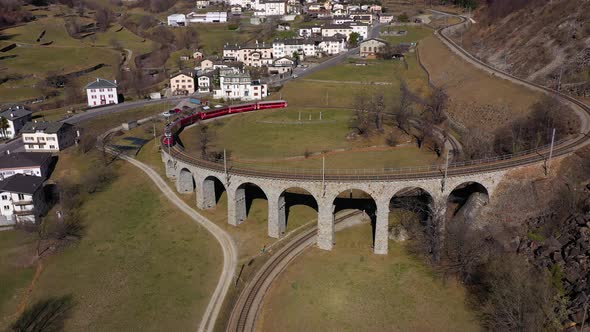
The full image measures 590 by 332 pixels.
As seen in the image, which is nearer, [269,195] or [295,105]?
[269,195]

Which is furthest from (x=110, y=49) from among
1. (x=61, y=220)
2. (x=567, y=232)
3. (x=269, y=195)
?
Answer: (x=567, y=232)

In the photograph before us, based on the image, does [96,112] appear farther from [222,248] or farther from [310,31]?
[310,31]

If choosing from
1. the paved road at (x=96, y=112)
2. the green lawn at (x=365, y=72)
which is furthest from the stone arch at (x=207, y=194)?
the green lawn at (x=365, y=72)

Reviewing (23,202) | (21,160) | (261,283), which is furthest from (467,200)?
(21,160)

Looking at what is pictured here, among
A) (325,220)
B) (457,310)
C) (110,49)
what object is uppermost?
(110,49)

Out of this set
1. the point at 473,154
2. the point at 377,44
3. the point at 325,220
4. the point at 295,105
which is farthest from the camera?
the point at 377,44

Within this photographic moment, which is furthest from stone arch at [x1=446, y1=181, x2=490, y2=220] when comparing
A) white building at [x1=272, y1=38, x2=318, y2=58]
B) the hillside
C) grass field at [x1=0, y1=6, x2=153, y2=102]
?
grass field at [x1=0, y1=6, x2=153, y2=102]

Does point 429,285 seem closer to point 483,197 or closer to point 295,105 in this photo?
point 483,197
